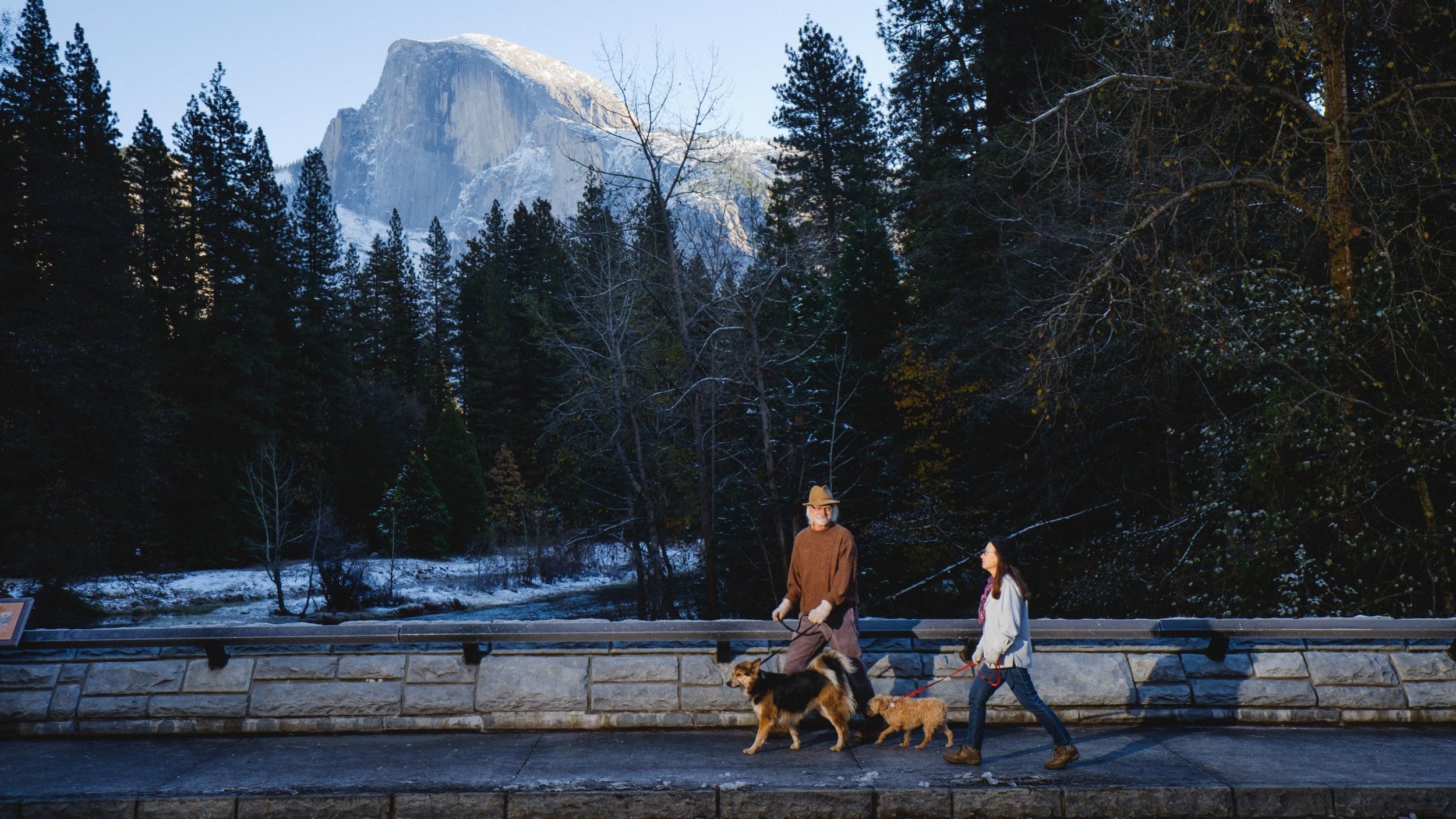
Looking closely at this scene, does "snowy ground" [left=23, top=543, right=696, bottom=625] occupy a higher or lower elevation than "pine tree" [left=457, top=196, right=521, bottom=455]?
Result: lower

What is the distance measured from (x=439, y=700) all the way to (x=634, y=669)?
1500 millimetres

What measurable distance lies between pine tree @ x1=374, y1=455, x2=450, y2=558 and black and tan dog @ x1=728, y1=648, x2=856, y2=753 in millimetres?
39702

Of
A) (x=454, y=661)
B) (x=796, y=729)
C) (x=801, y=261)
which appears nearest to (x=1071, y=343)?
(x=796, y=729)

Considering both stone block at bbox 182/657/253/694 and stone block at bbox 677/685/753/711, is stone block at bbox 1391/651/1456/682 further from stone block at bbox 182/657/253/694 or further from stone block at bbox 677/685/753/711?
stone block at bbox 182/657/253/694

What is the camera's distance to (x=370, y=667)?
783 centimetres

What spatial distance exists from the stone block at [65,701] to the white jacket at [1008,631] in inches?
267

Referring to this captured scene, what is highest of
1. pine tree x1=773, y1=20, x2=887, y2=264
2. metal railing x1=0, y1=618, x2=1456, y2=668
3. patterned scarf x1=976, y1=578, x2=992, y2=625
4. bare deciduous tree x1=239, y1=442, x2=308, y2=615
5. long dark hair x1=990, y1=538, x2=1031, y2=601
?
pine tree x1=773, y1=20, x2=887, y2=264

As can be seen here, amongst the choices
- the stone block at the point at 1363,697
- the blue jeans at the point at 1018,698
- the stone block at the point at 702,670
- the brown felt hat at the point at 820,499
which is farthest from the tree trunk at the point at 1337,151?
the stone block at the point at 702,670

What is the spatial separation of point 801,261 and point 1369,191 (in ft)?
48.2

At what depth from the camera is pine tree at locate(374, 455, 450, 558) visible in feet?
146

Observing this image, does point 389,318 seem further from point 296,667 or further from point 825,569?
point 825,569

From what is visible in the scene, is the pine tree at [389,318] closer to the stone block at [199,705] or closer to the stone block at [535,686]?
the stone block at [199,705]

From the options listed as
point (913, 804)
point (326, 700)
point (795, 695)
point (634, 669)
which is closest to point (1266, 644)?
point (913, 804)

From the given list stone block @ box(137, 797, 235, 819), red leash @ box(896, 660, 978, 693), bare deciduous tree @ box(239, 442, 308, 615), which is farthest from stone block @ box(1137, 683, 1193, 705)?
bare deciduous tree @ box(239, 442, 308, 615)
